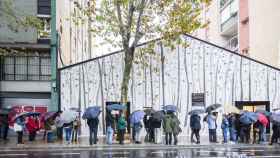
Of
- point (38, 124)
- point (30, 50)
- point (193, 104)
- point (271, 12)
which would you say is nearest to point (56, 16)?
point (30, 50)

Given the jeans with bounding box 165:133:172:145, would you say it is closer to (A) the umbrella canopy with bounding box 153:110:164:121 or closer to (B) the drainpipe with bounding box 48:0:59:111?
(A) the umbrella canopy with bounding box 153:110:164:121

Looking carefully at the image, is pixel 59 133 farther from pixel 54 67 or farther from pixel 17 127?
pixel 54 67

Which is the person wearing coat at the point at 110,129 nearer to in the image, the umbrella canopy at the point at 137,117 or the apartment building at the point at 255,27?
the umbrella canopy at the point at 137,117

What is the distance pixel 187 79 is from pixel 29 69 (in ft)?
32.1

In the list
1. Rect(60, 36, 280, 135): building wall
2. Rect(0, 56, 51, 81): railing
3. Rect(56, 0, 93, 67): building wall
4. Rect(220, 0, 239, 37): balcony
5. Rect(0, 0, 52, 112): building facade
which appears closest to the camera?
Rect(0, 0, 52, 112): building facade

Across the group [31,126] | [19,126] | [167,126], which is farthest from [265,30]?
[19,126]

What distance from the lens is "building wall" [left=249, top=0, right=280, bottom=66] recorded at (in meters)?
39.4

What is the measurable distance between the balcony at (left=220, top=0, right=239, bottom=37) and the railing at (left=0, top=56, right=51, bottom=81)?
809 inches

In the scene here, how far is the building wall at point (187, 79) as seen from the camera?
33125mm

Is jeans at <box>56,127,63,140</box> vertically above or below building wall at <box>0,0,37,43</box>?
below

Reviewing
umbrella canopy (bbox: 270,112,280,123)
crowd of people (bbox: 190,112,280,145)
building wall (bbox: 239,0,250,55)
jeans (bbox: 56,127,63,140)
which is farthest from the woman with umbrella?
building wall (bbox: 239,0,250,55)

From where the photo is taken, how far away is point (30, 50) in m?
32.9

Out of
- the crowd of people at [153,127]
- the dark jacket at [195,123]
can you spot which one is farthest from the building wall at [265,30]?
the dark jacket at [195,123]

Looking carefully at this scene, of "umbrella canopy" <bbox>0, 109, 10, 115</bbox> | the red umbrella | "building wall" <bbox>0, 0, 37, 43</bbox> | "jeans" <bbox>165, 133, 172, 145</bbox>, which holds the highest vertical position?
"building wall" <bbox>0, 0, 37, 43</bbox>
